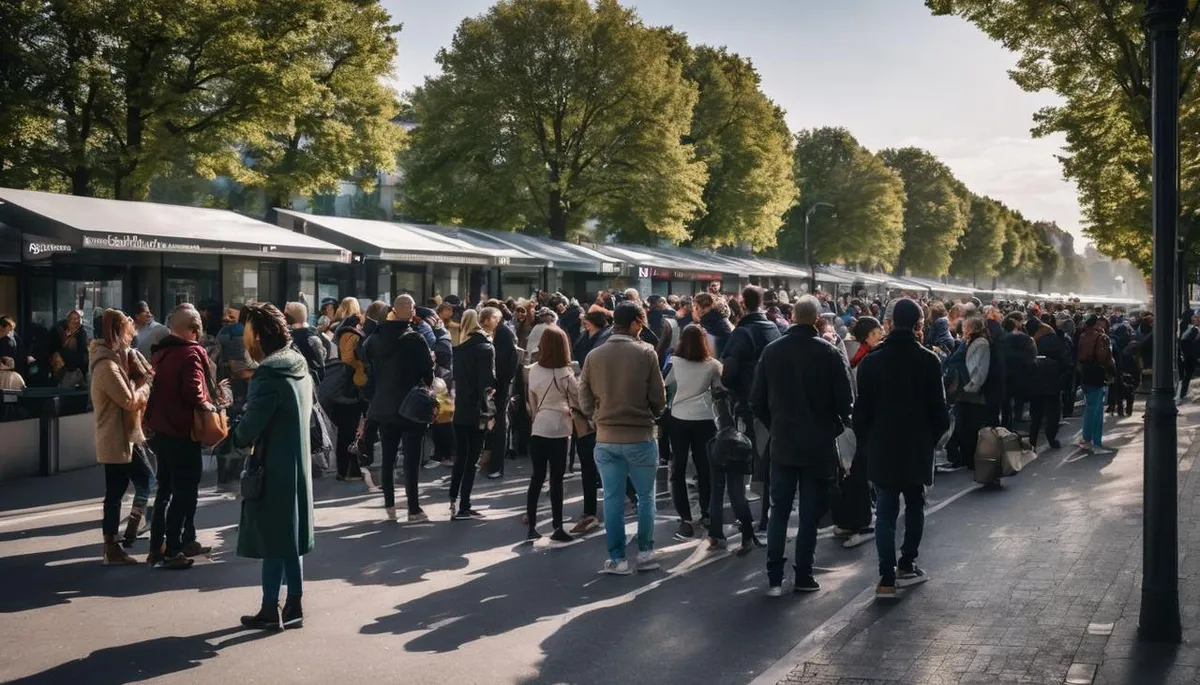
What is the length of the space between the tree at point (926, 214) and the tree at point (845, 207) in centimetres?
1524

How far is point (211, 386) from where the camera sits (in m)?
10.4

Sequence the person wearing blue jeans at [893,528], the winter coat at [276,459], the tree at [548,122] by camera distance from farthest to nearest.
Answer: the tree at [548,122] → the person wearing blue jeans at [893,528] → the winter coat at [276,459]

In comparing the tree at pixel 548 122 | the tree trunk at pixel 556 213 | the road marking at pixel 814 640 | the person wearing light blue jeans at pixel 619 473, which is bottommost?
the road marking at pixel 814 640

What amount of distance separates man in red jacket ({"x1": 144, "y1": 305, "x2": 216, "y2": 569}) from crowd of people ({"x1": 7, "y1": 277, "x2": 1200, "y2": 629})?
0.04 ft

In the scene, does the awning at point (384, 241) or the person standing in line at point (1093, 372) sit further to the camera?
the awning at point (384, 241)

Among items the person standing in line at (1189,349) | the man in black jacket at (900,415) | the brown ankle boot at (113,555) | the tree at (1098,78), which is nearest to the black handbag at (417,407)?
the brown ankle boot at (113,555)

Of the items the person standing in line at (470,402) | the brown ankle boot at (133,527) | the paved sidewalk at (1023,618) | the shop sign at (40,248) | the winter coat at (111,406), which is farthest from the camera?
the shop sign at (40,248)

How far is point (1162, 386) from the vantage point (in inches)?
254

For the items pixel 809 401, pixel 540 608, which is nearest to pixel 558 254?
pixel 809 401

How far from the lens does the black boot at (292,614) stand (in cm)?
702

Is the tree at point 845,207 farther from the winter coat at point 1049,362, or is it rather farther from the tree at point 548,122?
the winter coat at point 1049,362

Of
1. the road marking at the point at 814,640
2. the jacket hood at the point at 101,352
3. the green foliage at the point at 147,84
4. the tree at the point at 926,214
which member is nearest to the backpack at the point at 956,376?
the road marking at the point at 814,640

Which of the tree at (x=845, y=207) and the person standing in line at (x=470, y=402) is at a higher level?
the tree at (x=845, y=207)

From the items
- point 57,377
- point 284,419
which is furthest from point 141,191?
point 284,419
